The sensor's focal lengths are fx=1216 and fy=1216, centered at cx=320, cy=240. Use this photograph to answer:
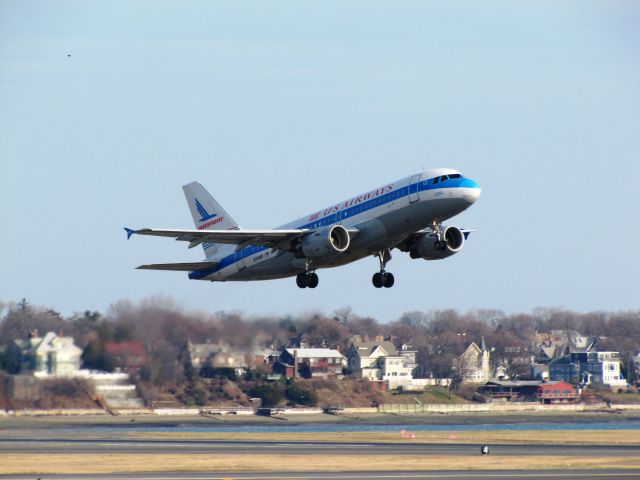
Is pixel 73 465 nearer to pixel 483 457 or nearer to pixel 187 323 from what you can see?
pixel 187 323

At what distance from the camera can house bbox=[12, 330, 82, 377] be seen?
6438 cm

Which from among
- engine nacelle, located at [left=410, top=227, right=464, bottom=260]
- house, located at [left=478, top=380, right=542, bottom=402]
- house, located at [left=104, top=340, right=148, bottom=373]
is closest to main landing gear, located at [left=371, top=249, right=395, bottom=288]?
engine nacelle, located at [left=410, top=227, right=464, bottom=260]

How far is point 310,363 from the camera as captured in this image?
4843 inches

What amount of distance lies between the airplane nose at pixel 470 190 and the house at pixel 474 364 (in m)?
91.0

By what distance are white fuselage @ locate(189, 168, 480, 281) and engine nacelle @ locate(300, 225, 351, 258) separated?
63 centimetres

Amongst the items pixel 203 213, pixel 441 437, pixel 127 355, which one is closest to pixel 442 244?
pixel 127 355

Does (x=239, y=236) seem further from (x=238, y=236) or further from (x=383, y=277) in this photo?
(x=383, y=277)

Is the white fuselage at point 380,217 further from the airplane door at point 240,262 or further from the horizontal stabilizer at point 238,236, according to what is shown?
the horizontal stabilizer at point 238,236

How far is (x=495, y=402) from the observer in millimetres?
151625

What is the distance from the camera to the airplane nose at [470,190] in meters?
59.2

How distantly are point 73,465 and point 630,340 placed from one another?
12345 centimetres

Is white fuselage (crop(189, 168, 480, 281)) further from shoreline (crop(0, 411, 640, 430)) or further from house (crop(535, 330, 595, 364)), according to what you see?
house (crop(535, 330, 595, 364))

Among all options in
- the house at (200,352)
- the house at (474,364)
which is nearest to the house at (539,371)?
the house at (474,364)

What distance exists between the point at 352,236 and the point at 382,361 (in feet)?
275
